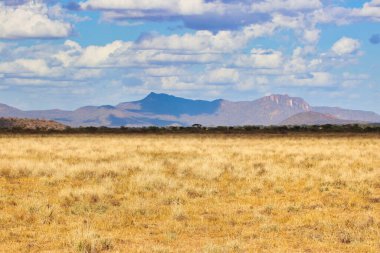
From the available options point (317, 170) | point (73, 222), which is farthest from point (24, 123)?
point (73, 222)

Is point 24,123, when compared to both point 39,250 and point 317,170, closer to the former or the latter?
point 317,170

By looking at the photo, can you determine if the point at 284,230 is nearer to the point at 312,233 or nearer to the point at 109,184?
the point at 312,233

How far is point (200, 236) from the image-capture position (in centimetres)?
1459

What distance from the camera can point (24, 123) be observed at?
15350 centimetres

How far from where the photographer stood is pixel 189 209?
1847 cm

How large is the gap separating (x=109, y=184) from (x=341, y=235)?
1132 centimetres

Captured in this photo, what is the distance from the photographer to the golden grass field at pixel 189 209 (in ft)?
44.7

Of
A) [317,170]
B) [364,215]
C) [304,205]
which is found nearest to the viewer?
[364,215]

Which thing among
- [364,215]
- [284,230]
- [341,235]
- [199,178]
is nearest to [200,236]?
[284,230]

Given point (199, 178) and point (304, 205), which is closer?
point (304, 205)

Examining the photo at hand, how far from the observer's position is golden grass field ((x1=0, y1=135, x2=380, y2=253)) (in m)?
13.6

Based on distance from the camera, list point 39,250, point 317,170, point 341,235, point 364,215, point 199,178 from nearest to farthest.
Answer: point 39,250 < point 341,235 < point 364,215 < point 199,178 < point 317,170

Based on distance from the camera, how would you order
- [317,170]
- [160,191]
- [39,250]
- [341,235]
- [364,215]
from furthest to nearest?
[317,170] < [160,191] < [364,215] < [341,235] < [39,250]

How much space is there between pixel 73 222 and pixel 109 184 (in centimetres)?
744
